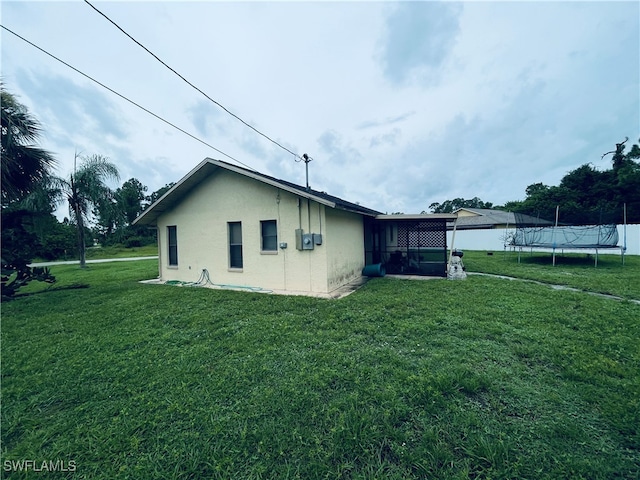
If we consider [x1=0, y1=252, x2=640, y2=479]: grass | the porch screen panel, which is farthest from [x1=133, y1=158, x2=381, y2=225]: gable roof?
[x1=0, y1=252, x2=640, y2=479]: grass

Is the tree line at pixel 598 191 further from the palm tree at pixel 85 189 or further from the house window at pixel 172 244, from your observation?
the palm tree at pixel 85 189

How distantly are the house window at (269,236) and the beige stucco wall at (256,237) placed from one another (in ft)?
0.51

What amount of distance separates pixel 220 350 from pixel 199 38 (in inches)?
336

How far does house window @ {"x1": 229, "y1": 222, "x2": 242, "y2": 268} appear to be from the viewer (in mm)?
8328

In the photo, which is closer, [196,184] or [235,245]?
[235,245]

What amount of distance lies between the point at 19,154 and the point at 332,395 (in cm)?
879

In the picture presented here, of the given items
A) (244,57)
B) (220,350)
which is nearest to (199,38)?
(244,57)

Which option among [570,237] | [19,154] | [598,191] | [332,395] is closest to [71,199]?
[19,154]

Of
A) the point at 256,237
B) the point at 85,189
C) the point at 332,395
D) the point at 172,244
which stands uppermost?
the point at 85,189

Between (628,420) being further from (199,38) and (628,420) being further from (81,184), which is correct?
(81,184)

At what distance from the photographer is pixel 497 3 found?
7.99 meters

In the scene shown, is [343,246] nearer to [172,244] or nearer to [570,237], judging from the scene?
[172,244]

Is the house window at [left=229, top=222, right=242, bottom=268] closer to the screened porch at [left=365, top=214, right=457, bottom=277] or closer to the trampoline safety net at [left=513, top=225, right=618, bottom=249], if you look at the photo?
the screened porch at [left=365, top=214, right=457, bottom=277]

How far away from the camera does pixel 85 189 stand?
563 inches
